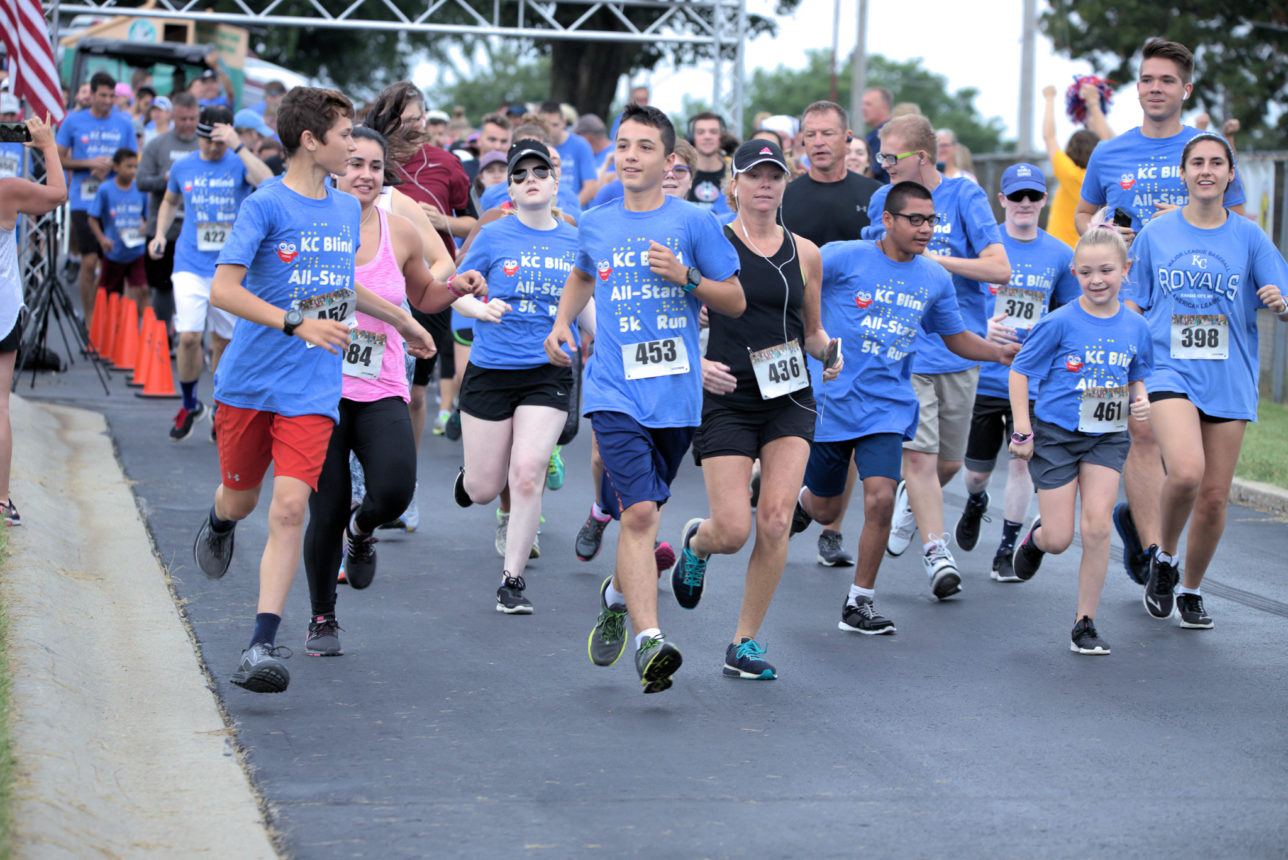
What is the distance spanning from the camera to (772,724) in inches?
214

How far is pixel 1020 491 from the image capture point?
8.58 metres

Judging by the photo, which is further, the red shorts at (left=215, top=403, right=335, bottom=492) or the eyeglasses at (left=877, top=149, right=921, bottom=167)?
the eyeglasses at (left=877, top=149, right=921, bottom=167)

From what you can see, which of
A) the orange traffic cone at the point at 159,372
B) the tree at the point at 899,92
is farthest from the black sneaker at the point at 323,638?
the tree at the point at 899,92

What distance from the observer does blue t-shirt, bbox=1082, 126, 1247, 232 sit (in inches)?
314

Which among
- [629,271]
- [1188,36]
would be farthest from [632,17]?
[629,271]

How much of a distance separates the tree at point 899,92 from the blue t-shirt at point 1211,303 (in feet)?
333

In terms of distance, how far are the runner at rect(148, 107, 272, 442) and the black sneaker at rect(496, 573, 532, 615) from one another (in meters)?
5.23

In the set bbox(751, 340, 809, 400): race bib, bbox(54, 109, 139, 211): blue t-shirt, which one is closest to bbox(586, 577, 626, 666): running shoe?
bbox(751, 340, 809, 400): race bib

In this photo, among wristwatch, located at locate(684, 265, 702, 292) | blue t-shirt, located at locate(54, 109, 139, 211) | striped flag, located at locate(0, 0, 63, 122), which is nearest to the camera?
wristwatch, located at locate(684, 265, 702, 292)

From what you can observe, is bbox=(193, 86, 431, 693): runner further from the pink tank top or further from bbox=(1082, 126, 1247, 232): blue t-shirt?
bbox=(1082, 126, 1247, 232): blue t-shirt

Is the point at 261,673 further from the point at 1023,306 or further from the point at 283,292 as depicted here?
the point at 1023,306

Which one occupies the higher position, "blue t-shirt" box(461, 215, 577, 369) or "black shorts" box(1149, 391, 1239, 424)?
"blue t-shirt" box(461, 215, 577, 369)

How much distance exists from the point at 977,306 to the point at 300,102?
13.5 feet

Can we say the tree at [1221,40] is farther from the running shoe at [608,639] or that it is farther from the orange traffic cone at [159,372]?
the running shoe at [608,639]
